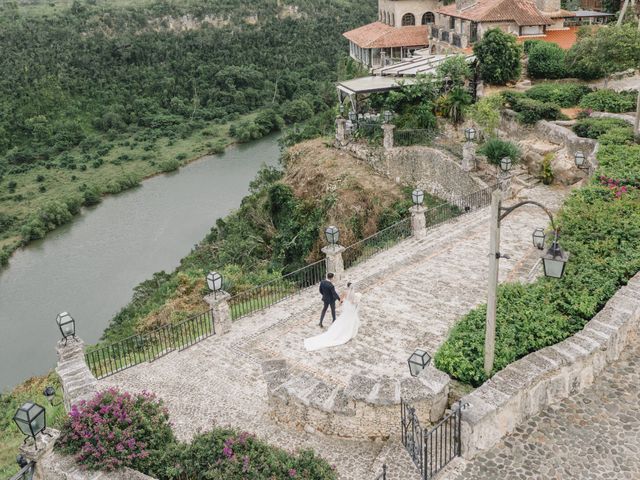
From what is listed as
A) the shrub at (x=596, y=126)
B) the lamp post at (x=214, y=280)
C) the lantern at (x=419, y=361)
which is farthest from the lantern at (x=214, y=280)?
the shrub at (x=596, y=126)

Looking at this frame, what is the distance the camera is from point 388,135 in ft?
86.3

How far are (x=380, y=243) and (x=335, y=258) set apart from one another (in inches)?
113

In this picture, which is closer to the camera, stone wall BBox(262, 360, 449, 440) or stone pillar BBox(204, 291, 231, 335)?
stone wall BBox(262, 360, 449, 440)

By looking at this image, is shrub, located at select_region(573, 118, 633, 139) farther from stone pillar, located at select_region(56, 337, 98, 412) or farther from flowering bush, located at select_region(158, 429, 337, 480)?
stone pillar, located at select_region(56, 337, 98, 412)

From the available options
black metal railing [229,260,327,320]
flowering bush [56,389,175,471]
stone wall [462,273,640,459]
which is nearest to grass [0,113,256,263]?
black metal railing [229,260,327,320]

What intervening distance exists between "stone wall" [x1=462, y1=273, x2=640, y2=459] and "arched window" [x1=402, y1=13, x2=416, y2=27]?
3728 centimetres

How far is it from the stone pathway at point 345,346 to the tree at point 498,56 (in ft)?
40.0

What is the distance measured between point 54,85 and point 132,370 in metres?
56.3

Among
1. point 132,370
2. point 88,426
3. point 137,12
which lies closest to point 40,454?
point 88,426

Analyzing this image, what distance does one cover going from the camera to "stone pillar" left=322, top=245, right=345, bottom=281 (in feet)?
48.5

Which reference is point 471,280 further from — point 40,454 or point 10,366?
point 10,366

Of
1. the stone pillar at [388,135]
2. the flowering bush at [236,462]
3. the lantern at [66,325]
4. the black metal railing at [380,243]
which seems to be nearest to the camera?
the flowering bush at [236,462]

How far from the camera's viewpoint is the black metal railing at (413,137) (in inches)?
1008

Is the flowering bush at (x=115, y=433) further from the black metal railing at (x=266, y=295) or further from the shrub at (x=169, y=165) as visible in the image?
the shrub at (x=169, y=165)
